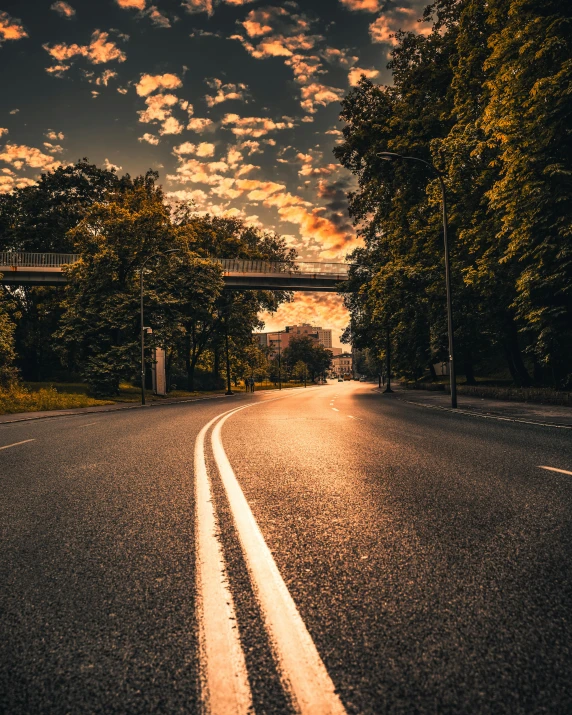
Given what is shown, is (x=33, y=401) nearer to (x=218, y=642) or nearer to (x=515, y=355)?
(x=218, y=642)

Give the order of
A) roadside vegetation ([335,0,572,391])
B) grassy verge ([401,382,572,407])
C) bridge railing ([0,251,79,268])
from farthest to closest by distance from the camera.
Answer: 1. bridge railing ([0,251,79,268])
2. grassy verge ([401,382,572,407])
3. roadside vegetation ([335,0,572,391])

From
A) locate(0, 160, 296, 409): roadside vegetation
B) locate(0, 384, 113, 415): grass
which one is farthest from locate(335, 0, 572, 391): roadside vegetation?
locate(0, 384, 113, 415): grass

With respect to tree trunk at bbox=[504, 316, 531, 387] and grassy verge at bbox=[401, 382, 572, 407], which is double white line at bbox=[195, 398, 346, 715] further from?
tree trunk at bbox=[504, 316, 531, 387]

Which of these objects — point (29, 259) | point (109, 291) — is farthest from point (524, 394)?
point (29, 259)

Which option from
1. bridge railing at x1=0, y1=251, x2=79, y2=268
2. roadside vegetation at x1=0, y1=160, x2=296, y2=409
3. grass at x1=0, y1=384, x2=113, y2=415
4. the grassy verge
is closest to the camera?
the grassy verge

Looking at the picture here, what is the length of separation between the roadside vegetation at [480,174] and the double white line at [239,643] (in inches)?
583

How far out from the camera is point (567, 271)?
14.6 metres

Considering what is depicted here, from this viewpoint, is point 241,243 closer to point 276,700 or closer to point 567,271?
point 567,271

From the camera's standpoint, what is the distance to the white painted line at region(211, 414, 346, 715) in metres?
1.53

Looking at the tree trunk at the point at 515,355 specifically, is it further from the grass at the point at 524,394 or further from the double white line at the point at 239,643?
the double white line at the point at 239,643

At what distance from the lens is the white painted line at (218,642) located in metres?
1.55

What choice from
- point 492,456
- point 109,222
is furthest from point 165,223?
point 492,456

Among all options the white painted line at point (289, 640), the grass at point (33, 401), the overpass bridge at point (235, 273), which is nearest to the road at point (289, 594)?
the white painted line at point (289, 640)

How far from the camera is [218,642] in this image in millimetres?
1895
